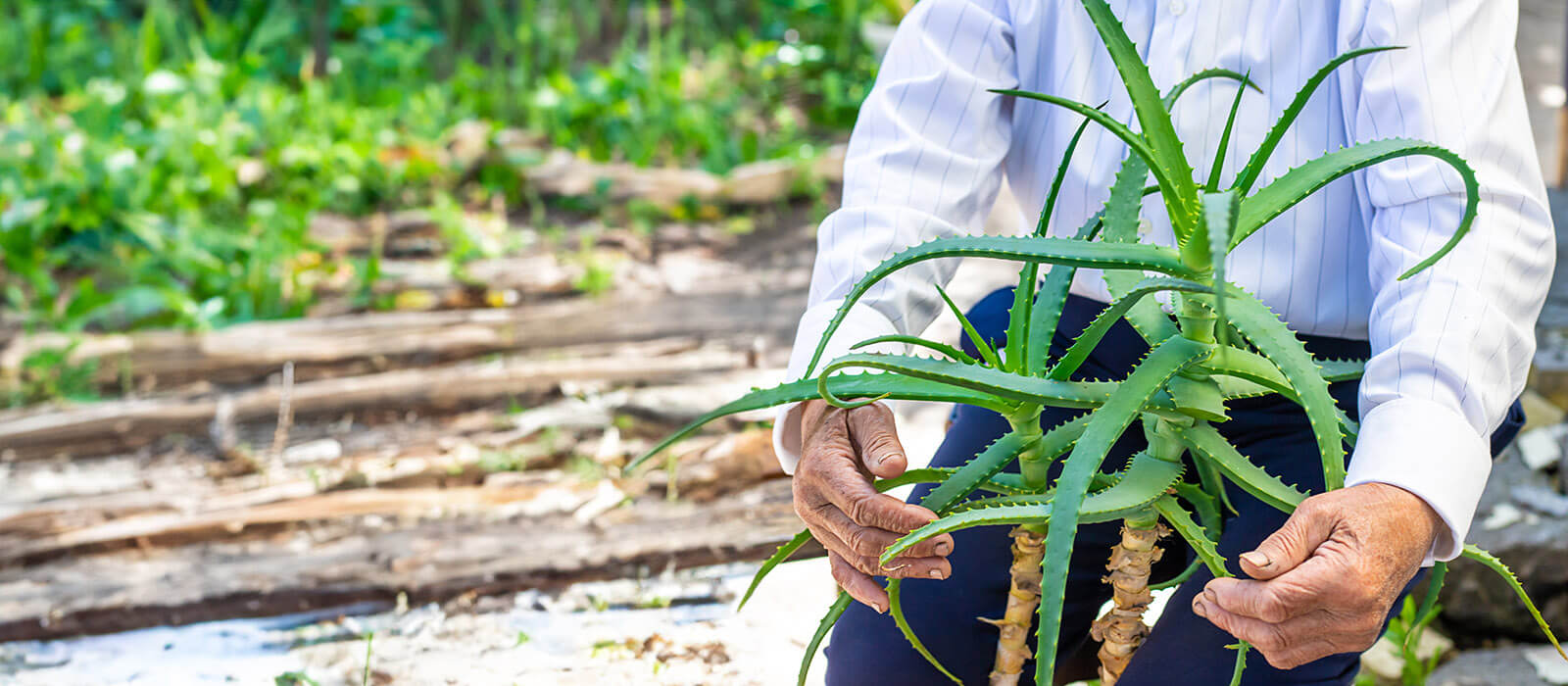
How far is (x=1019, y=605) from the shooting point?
1.04 m

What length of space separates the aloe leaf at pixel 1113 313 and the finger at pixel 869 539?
0.16 metres

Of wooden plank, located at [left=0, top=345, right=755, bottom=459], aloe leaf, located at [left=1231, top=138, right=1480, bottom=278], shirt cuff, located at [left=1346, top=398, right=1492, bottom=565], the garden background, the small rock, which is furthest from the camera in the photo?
wooden plank, located at [left=0, top=345, right=755, bottom=459]

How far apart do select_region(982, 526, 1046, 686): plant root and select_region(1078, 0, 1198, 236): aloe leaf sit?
285 millimetres

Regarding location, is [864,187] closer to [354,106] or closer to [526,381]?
[526,381]

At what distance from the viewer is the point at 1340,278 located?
122 cm

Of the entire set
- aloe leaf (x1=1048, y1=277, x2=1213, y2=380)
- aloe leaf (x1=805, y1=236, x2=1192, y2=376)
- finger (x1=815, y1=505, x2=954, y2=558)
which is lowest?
finger (x1=815, y1=505, x2=954, y2=558)

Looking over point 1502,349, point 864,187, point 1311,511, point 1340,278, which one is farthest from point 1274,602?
point 864,187

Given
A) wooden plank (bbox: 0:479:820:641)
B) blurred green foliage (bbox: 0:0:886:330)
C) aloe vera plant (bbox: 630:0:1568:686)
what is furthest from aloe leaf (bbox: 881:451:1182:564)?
blurred green foliage (bbox: 0:0:886:330)

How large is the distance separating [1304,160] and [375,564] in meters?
1.48

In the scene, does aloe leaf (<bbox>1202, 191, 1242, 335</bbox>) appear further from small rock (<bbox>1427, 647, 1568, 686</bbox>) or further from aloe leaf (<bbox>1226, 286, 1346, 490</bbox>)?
small rock (<bbox>1427, 647, 1568, 686</bbox>)

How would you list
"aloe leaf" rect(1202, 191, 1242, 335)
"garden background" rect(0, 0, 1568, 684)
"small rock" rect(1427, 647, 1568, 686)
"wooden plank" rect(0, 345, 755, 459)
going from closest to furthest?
"aloe leaf" rect(1202, 191, 1242, 335) → "small rock" rect(1427, 647, 1568, 686) → "garden background" rect(0, 0, 1568, 684) → "wooden plank" rect(0, 345, 755, 459)

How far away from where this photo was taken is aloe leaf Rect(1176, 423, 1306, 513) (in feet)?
3.03

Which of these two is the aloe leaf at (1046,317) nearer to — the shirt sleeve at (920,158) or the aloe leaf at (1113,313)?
the aloe leaf at (1113,313)

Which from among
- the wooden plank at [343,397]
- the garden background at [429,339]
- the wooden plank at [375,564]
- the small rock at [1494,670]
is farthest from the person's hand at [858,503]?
the wooden plank at [343,397]
